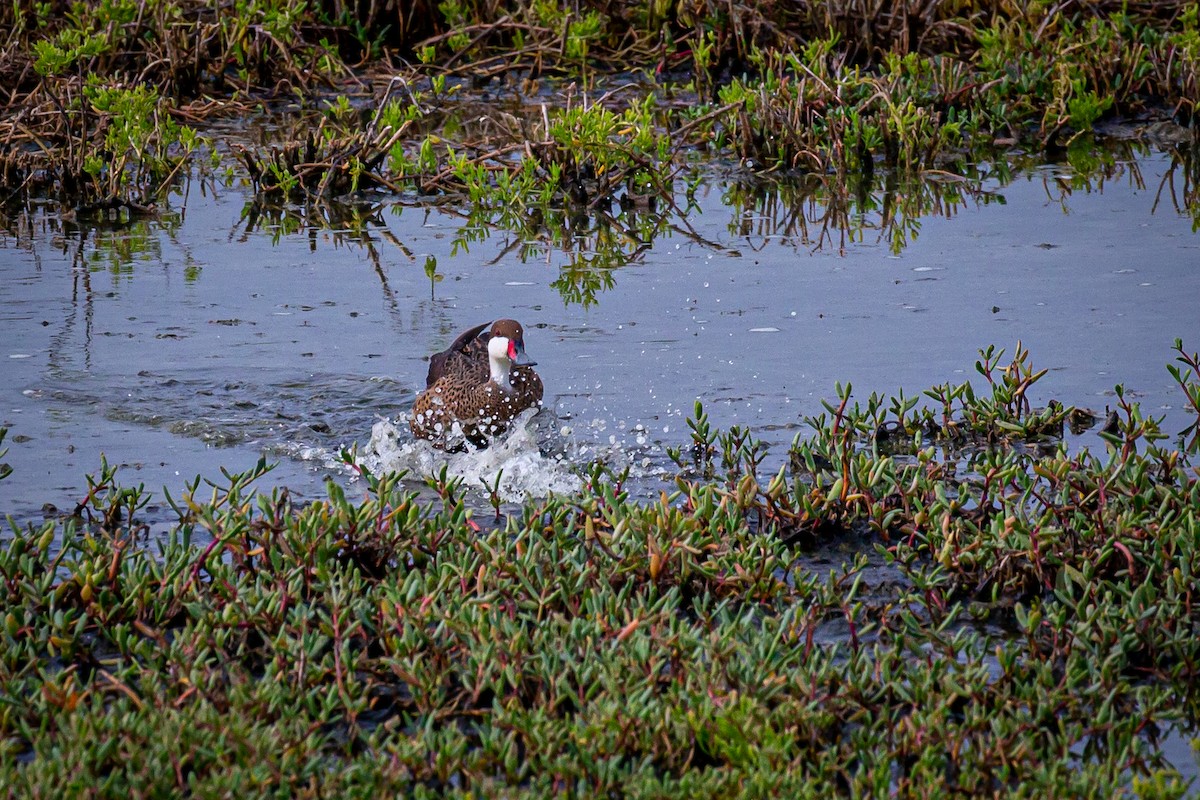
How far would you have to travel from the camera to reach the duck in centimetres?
632

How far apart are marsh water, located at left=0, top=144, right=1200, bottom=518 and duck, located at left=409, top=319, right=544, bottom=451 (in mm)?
158

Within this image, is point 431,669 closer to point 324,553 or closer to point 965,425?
point 324,553

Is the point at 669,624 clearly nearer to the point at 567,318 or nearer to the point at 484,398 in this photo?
the point at 484,398

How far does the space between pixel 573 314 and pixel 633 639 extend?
3750 millimetres

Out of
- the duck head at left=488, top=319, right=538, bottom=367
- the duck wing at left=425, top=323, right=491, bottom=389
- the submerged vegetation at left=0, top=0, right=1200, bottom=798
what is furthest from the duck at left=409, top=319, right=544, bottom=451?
the submerged vegetation at left=0, top=0, right=1200, bottom=798

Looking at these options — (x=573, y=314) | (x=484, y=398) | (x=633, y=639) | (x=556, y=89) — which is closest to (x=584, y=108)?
(x=573, y=314)

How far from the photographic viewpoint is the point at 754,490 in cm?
A: 504

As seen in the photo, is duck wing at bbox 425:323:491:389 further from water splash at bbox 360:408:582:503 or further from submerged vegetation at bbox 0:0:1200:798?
submerged vegetation at bbox 0:0:1200:798

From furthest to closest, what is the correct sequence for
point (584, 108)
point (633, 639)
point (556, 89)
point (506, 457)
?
1. point (556, 89)
2. point (584, 108)
3. point (506, 457)
4. point (633, 639)

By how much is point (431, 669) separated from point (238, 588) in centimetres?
75

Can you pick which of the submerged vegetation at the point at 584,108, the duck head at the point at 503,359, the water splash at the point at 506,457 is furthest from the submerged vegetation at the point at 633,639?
the submerged vegetation at the point at 584,108

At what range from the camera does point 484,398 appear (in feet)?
20.7

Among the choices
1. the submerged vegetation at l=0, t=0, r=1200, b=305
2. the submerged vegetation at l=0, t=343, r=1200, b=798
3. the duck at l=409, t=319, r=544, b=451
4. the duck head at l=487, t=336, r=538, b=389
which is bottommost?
the submerged vegetation at l=0, t=343, r=1200, b=798

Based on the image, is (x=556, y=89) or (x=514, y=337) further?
(x=556, y=89)
